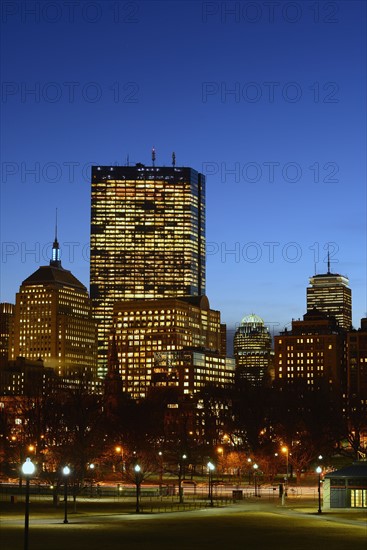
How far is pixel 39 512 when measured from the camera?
3834 inches

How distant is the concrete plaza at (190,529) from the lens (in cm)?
7144

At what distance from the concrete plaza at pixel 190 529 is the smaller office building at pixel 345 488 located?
244 cm

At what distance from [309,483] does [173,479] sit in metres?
23.0

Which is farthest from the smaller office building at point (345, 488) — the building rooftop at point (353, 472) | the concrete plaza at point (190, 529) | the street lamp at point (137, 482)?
the street lamp at point (137, 482)

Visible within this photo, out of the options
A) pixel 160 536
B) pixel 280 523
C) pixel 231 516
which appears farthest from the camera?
pixel 231 516

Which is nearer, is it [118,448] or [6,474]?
[6,474]

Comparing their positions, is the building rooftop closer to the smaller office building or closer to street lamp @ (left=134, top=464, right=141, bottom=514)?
the smaller office building

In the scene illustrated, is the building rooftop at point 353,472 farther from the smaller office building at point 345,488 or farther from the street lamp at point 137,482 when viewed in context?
the street lamp at point 137,482

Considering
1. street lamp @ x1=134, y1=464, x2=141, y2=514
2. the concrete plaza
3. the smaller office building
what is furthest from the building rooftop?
street lamp @ x1=134, y1=464, x2=141, y2=514

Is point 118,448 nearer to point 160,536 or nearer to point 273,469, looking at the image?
point 273,469

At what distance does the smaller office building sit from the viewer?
106000 mm

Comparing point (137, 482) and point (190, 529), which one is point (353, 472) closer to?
point (137, 482)

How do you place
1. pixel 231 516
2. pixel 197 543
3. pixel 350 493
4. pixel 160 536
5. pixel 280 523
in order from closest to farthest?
1. pixel 197 543
2. pixel 160 536
3. pixel 280 523
4. pixel 231 516
5. pixel 350 493

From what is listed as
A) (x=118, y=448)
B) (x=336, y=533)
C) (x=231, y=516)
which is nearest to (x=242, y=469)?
(x=118, y=448)
